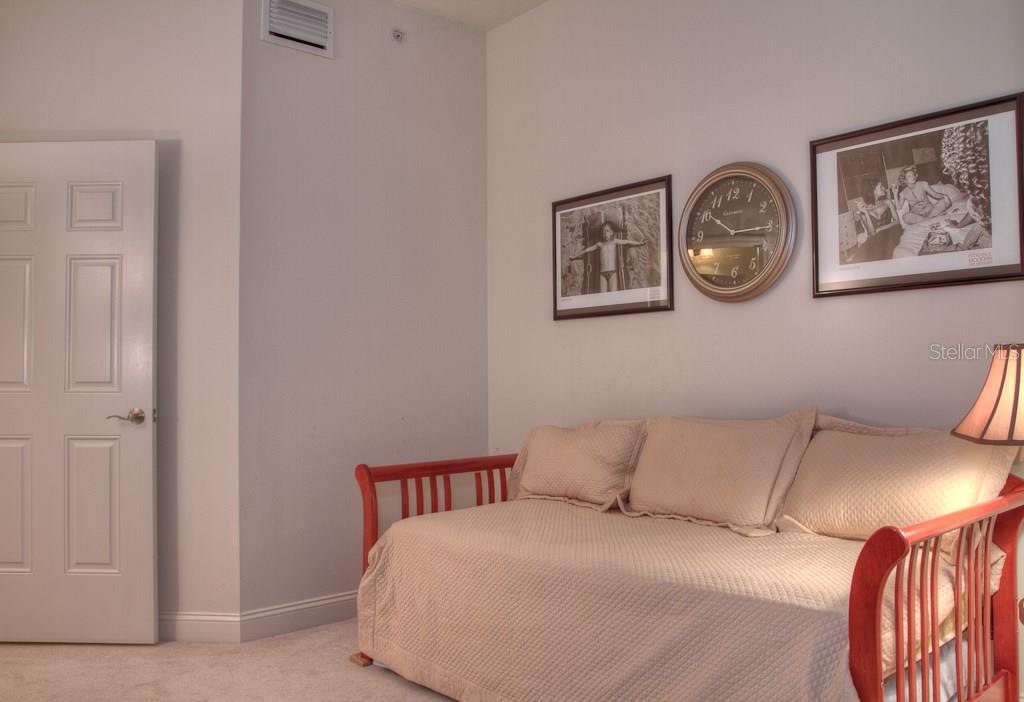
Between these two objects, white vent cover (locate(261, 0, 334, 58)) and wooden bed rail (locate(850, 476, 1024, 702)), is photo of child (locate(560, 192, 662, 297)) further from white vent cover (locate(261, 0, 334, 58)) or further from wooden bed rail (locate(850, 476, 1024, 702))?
wooden bed rail (locate(850, 476, 1024, 702))

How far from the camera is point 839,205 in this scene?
2602 mm

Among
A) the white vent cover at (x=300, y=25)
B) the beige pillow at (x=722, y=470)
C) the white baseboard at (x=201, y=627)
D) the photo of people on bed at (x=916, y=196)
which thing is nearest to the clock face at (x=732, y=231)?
the photo of people on bed at (x=916, y=196)

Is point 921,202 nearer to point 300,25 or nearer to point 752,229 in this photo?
point 752,229

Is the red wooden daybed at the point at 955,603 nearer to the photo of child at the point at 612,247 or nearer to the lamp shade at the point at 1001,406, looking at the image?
the lamp shade at the point at 1001,406

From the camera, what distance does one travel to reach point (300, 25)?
3318 mm

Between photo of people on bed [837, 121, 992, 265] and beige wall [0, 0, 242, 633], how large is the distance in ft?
7.63

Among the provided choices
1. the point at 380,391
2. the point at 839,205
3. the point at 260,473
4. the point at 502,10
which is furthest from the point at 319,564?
the point at 502,10

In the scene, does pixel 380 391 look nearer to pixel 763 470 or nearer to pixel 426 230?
pixel 426 230

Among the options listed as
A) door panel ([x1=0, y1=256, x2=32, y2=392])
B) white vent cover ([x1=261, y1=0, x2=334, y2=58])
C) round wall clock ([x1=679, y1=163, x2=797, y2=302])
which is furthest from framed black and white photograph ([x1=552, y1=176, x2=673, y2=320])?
door panel ([x1=0, y1=256, x2=32, y2=392])

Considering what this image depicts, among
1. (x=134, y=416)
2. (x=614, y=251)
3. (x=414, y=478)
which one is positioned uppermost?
(x=614, y=251)

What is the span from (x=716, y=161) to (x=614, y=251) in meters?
0.59

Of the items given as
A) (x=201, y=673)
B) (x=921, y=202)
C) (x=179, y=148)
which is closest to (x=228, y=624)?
(x=201, y=673)

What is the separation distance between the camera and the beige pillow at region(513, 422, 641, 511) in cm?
283

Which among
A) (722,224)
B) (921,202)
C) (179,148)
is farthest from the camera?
(179,148)
